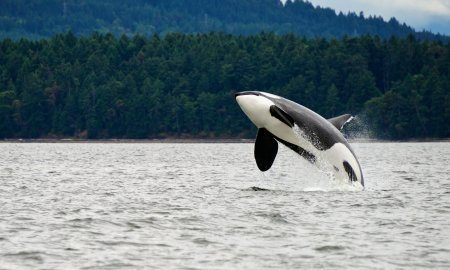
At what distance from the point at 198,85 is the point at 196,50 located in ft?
39.8

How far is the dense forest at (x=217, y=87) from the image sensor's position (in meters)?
169

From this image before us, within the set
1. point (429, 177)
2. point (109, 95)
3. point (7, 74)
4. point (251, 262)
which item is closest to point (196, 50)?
point (109, 95)

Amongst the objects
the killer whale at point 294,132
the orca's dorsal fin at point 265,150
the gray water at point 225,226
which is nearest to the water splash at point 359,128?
the gray water at point 225,226

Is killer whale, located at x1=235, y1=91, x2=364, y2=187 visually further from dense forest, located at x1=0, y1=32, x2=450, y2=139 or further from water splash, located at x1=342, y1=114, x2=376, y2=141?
dense forest, located at x1=0, y1=32, x2=450, y2=139

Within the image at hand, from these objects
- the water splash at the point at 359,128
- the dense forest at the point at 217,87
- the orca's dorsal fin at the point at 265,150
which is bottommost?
the orca's dorsal fin at the point at 265,150

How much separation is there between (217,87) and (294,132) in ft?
515

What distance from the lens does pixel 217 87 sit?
A: 188 meters

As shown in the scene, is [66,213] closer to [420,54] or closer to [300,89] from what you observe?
[300,89]

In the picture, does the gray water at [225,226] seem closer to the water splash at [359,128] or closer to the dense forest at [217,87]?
the water splash at [359,128]

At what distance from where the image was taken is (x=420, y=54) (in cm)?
19038

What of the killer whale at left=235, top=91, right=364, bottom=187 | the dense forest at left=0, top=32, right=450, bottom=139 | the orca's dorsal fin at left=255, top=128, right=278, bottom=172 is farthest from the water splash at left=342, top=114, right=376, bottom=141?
the orca's dorsal fin at left=255, top=128, right=278, bottom=172

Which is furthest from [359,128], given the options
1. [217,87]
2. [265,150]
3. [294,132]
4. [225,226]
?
[225,226]

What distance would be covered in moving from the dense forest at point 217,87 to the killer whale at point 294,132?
133 m

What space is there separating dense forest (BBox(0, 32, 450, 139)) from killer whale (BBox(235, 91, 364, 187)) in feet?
436
